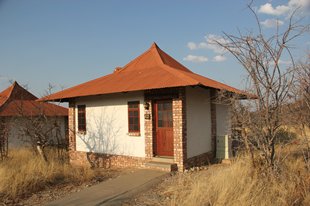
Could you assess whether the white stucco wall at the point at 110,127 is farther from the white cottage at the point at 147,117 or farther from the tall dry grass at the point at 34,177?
the tall dry grass at the point at 34,177

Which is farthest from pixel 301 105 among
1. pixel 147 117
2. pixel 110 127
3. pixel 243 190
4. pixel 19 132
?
pixel 19 132

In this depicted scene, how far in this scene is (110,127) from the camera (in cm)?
1242

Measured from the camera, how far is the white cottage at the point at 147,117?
1028 cm

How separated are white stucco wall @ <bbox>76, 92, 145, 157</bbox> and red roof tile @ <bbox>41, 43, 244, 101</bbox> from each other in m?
0.58

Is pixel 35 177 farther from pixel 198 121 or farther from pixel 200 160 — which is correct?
pixel 198 121

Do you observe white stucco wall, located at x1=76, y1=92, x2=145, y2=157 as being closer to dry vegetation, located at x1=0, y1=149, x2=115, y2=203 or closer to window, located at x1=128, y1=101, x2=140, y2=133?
window, located at x1=128, y1=101, x2=140, y2=133

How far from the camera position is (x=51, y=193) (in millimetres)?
8000

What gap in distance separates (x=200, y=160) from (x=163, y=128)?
1953 mm

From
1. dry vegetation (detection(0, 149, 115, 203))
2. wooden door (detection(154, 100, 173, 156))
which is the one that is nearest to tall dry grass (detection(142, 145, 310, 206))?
dry vegetation (detection(0, 149, 115, 203))

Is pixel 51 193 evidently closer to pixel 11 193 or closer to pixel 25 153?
pixel 11 193

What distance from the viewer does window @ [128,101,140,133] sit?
11496mm

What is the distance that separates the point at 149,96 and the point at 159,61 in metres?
2.54

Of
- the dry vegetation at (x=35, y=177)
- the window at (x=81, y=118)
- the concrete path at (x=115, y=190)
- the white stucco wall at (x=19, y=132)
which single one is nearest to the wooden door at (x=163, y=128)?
the concrete path at (x=115, y=190)

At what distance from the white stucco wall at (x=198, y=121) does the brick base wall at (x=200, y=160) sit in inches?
5.7
